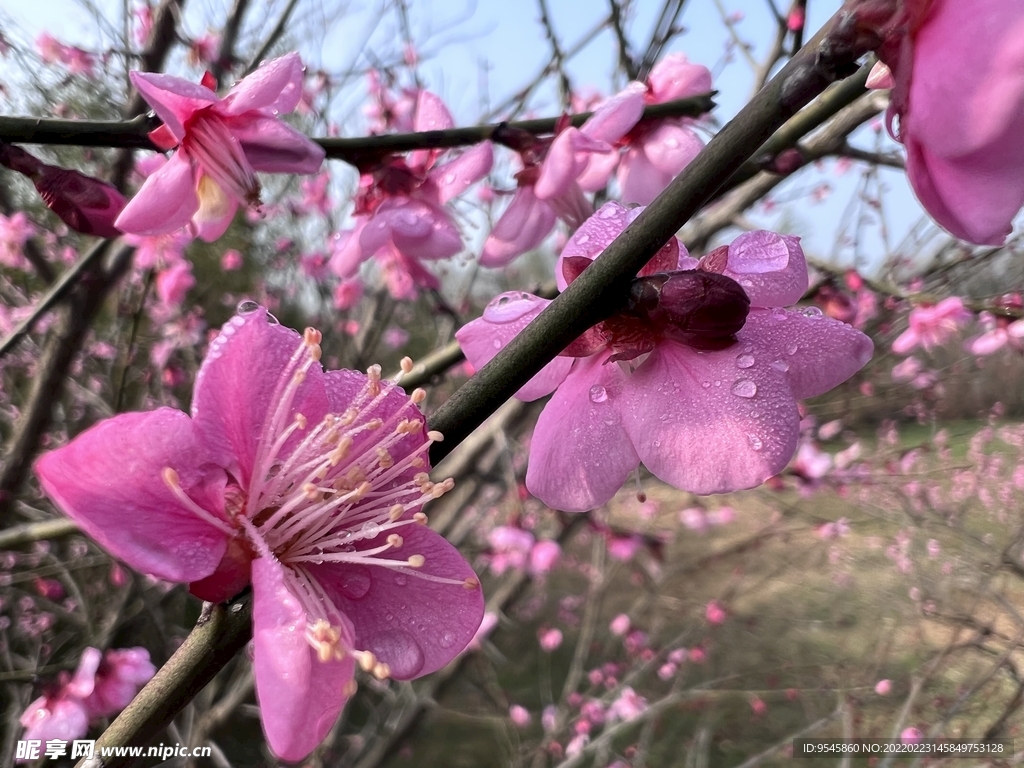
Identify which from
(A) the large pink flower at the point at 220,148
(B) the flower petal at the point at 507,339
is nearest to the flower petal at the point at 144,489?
(B) the flower petal at the point at 507,339

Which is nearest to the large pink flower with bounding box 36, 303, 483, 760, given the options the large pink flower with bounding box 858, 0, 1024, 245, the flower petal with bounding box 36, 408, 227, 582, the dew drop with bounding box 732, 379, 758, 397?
the flower petal with bounding box 36, 408, 227, 582

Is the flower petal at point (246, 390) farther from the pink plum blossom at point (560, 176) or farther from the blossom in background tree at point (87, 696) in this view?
the blossom in background tree at point (87, 696)

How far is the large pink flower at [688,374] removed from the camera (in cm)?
41

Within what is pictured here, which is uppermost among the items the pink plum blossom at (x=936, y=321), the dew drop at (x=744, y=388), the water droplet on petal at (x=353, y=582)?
the water droplet on petal at (x=353, y=582)

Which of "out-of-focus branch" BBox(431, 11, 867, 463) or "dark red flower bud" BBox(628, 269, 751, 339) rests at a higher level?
"out-of-focus branch" BBox(431, 11, 867, 463)

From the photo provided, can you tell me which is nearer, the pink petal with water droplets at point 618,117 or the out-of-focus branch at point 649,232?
the out-of-focus branch at point 649,232

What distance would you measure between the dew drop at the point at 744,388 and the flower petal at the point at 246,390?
0.96ft

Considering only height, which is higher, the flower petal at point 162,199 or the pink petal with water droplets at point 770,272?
the flower petal at point 162,199

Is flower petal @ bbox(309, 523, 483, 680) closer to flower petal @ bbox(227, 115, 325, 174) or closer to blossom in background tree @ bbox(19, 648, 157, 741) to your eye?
flower petal @ bbox(227, 115, 325, 174)

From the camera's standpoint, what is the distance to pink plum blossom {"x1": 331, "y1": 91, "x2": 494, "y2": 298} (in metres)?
0.84

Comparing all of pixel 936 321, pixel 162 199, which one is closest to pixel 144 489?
pixel 162 199

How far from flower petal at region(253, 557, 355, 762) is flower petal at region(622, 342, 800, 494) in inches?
9.9

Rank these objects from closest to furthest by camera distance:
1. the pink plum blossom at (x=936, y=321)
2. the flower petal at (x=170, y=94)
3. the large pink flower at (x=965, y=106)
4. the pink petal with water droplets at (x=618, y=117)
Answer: the large pink flower at (x=965, y=106) → the flower petal at (x=170, y=94) → the pink petal with water droplets at (x=618, y=117) → the pink plum blossom at (x=936, y=321)

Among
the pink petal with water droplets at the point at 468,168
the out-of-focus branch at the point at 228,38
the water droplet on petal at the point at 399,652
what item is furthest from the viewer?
the out-of-focus branch at the point at 228,38
